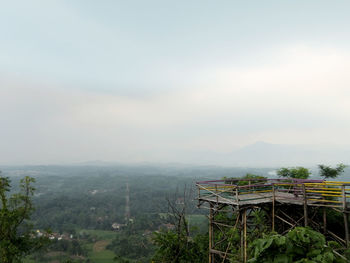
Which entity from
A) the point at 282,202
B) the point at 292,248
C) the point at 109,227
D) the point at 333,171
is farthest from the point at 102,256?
the point at 292,248

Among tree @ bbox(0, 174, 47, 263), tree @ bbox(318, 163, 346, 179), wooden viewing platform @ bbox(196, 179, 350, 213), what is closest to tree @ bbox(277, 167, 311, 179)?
tree @ bbox(318, 163, 346, 179)

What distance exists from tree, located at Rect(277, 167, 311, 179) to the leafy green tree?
15.1 m

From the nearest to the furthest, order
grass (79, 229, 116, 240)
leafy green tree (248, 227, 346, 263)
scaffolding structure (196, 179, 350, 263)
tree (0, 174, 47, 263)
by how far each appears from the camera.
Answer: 1. leafy green tree (248, 227, 346, 263)
2. scaffolding structure (196, 179, 350, 263)
3. tree (0, 174, 47, 263)
4. grass (79, 229, 116, 240)

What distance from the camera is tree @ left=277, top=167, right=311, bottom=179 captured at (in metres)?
17.9

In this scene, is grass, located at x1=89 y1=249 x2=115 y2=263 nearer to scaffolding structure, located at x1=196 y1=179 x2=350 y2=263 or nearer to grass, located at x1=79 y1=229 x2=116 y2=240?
grass, located at x1=79 y1=229 x2=116 y2=240

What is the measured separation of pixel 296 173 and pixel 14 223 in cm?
1947

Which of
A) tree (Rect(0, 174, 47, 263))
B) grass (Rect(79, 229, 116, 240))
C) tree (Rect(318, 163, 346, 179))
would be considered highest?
tree (Rect(318, 163, 346, 179))

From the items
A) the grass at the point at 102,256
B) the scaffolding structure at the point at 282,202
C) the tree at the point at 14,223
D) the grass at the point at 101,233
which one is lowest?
the grass at the point at 101,233

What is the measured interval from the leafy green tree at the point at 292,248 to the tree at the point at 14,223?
47.4 ft

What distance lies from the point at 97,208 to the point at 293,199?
123591 mm

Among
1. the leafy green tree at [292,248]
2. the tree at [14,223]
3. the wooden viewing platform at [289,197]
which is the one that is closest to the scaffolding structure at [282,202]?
the wooden viewing platform at [289,197]

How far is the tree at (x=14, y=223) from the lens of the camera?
13.3 m

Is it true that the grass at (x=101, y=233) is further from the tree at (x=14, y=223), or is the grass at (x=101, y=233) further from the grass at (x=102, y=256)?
the tree at (x=14, y=223)

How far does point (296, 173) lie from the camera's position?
18172 millimetres
